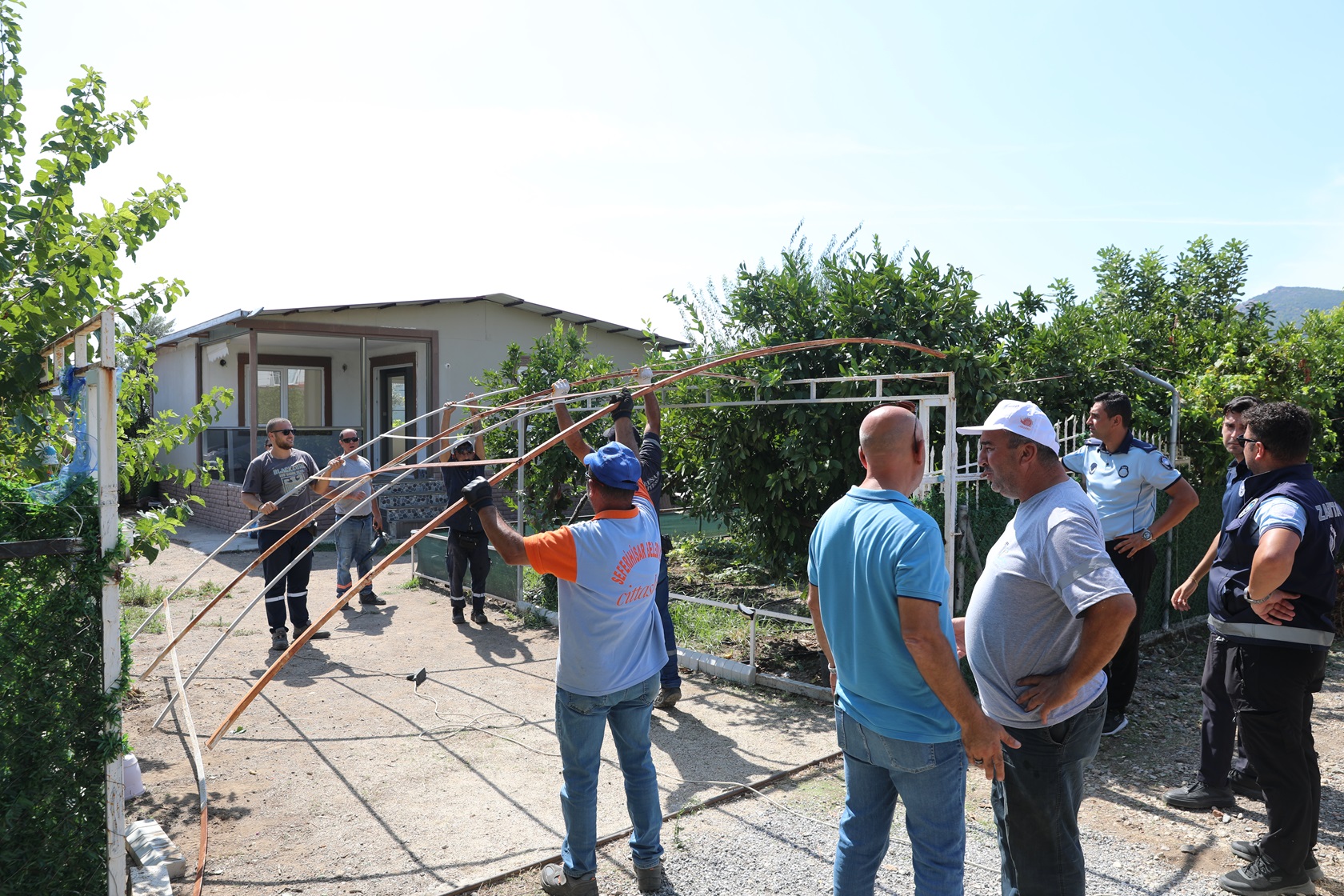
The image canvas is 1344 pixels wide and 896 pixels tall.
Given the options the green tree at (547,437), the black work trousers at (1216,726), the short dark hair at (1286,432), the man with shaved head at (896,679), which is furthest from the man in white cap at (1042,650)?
the green tree at (547,437)

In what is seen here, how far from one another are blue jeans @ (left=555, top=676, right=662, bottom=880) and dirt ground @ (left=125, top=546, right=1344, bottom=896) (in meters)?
0.28

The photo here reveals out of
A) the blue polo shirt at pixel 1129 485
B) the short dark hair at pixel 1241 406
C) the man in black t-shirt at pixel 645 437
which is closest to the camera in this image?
the man in black t-shirt at pixel 645 437

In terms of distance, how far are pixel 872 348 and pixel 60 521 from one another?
16.6ft

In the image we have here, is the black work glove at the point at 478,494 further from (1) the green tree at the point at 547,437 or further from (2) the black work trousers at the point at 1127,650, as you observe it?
(1) the green tree at the point at 547,437

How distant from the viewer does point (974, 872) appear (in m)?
3.81

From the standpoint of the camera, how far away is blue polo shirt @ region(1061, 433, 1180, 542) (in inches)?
215

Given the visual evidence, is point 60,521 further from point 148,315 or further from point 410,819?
point 410,819

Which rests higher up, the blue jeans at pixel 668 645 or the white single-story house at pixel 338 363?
the white single-story house at pixel 338 363

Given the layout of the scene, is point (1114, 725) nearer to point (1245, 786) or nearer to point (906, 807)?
point (1245, 786)

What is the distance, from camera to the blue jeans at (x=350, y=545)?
9.05 m

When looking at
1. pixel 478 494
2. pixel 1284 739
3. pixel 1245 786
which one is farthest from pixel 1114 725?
pixel 478 494

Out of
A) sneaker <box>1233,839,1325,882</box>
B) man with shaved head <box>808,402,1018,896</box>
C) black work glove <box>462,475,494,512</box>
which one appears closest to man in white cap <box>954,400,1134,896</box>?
man with shaved head <box>808,402,1018,896</box>

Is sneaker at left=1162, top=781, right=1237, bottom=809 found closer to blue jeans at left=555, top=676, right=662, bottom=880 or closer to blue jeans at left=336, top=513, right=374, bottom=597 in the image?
blue jeans at left=555, top=676, right=662, bottom=880

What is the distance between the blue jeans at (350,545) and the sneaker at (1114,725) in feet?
22.7
